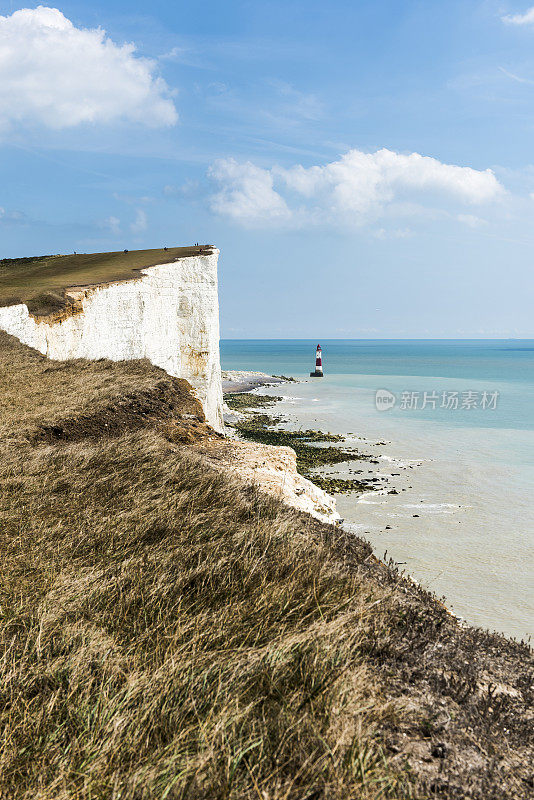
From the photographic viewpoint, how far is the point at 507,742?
2.66m

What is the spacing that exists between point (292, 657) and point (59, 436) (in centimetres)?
676

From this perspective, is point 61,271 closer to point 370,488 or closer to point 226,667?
point 370,488

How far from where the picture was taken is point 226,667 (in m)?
2.79

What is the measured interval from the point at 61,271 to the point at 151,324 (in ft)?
20.8

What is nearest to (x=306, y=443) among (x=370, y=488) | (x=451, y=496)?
(x=370, y=488)

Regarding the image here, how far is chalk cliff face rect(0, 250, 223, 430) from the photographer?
15562mm

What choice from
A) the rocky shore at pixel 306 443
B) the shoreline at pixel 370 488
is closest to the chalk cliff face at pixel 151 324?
the rocky shore at pixel 306 443

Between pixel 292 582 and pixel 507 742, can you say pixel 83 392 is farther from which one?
pixel 507 742

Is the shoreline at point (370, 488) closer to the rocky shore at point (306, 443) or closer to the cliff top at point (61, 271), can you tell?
the rocky shore at point (306, 443)

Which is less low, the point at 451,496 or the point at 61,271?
the point at 61,271

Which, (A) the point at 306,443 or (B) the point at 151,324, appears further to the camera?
(A) the point at 306,443

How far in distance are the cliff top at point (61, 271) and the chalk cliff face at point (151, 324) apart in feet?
1.83

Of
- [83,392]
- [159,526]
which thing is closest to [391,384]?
[83,392]

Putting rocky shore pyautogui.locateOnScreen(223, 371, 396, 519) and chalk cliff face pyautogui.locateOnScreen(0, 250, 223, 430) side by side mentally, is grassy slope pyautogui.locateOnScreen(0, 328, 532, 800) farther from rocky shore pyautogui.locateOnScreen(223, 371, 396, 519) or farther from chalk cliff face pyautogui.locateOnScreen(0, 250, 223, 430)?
chalk cliff face pyautogui.locateOnScreen(0, 250, 223, 430)
